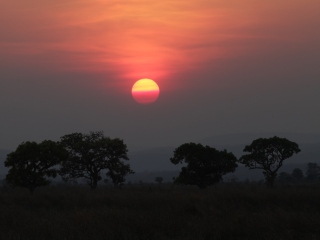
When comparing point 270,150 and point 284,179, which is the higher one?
point 284,179

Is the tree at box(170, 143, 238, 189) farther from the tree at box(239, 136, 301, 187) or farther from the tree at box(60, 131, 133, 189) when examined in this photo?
the tree at box(60, 131, 133, 189)

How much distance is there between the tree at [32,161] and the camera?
41.2m

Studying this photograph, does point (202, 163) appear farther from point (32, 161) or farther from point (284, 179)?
point (284, 179)

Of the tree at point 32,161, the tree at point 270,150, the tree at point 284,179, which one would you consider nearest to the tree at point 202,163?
the tree at point 270,150

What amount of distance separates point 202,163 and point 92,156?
14.1 m

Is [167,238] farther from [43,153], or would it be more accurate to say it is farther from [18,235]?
[43,153]

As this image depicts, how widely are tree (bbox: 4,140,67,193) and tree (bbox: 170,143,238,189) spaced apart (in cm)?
1116

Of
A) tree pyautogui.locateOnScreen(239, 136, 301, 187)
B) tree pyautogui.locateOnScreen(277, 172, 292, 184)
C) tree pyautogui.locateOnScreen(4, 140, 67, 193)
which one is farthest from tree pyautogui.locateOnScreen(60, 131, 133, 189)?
tree pyautogui.locateOnScreen(277, 172, 292, 184)

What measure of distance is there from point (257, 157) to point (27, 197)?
27282 millimetres

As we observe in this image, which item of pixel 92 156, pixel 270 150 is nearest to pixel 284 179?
pixel 270 150

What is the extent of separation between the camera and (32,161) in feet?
136

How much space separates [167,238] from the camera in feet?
55.4

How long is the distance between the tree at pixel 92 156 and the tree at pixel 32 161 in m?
11.1

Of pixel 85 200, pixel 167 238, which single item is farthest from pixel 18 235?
pixel 85 200
